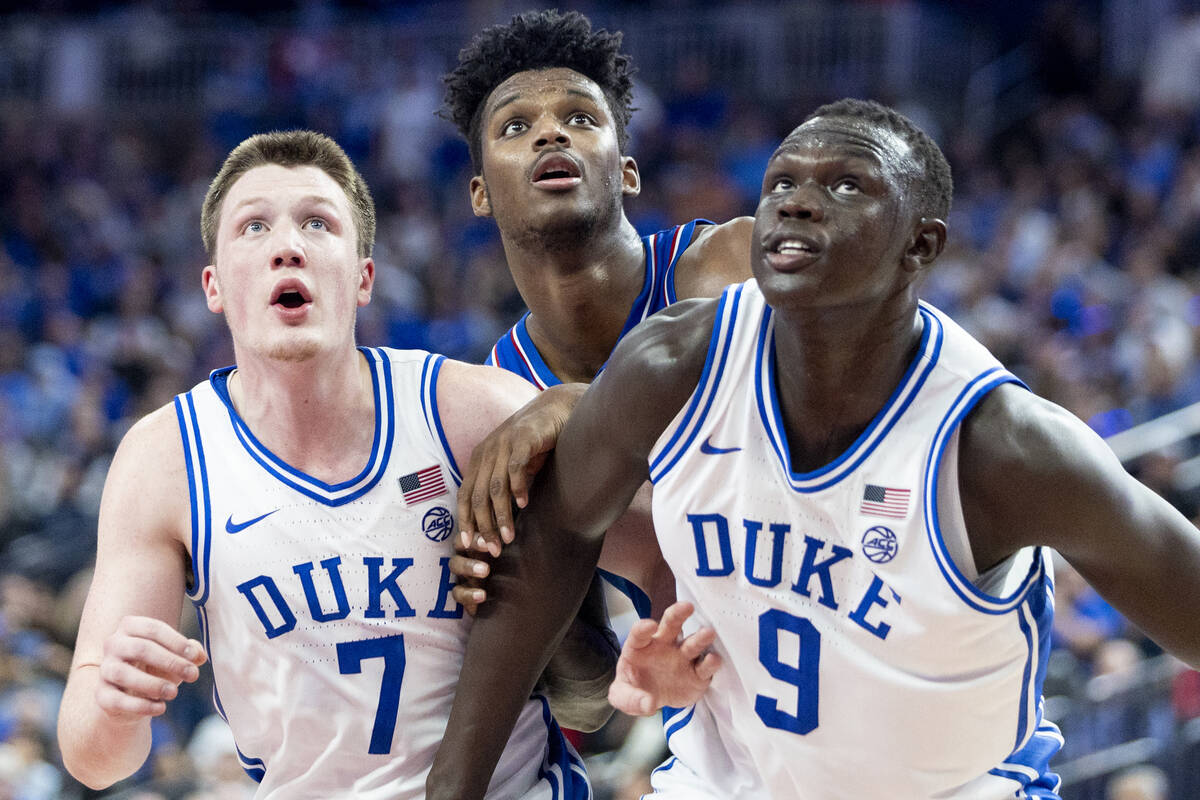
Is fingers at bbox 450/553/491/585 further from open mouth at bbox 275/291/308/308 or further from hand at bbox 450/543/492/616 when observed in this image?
open mouth at bbox 275/291/308/308

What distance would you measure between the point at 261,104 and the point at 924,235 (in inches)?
435

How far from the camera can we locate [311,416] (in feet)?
10.6

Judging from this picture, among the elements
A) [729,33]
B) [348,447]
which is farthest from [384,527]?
[729,33]

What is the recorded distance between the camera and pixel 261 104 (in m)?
12.9

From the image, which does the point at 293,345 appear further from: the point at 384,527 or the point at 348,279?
the point at 384,527

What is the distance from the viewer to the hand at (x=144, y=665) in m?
2.72

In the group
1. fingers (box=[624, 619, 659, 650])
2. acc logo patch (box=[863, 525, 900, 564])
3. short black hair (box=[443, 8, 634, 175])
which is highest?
short black hair (box=[443, 8, 634, 175])

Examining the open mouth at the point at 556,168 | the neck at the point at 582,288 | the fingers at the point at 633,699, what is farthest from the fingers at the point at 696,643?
the open mouth at the point at 556,168

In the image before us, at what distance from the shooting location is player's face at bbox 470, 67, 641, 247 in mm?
3770

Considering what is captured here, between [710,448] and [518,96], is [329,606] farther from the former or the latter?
[518,96]

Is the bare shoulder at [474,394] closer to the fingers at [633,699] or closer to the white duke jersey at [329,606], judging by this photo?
the white duke jersey at [329,606]

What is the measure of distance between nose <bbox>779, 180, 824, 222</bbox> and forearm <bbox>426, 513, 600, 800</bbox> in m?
0.88

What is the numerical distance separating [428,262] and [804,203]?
8.20 meters

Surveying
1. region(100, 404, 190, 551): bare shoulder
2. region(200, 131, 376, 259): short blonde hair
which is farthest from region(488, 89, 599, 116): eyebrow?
region(100, 404, 190, 551): bare shoulder
